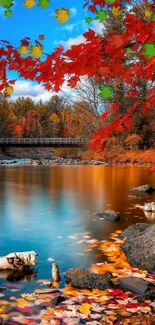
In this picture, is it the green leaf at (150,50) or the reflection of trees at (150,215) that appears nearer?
the green leaf at (150,50)

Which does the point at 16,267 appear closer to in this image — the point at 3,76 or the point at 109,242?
the point at 109,242

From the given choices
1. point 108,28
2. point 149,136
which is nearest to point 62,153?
point 149,136

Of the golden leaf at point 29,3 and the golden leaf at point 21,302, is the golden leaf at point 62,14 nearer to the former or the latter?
the golden leaf at point 29,3

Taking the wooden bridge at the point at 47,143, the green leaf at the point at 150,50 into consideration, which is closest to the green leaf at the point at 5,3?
the green leaf at the point at 150,50

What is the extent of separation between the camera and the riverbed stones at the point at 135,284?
585cm

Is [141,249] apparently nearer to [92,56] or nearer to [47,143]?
[92,56]

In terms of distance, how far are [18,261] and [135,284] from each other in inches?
85.7

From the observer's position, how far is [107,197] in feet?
56.2

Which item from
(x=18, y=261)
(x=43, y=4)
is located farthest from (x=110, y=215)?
(x=43, y=4)

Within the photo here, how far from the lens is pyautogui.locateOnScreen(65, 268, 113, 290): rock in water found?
235 inches

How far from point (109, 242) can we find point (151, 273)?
2.13 m

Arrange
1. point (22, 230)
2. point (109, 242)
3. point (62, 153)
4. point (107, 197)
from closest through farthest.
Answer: point (109, 242)
point (22, 230)
point (107, 197)
point (62, 153)

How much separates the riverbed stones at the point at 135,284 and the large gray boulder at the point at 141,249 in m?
0.82

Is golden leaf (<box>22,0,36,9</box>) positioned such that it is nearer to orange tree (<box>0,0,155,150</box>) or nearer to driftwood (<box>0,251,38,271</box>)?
orange tree (<box>0,0,155,150</box>)
